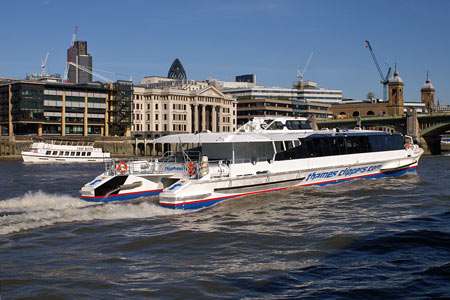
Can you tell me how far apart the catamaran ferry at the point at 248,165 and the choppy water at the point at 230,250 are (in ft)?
2.54

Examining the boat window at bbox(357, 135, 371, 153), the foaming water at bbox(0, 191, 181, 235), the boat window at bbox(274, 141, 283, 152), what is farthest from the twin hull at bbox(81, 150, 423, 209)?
the boat window at bbox(357, 135, 371, 153)

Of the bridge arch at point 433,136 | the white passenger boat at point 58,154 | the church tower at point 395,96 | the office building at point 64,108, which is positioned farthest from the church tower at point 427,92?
the white passenger boat at point 58,154

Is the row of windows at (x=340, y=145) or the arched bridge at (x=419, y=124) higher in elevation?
the arched bridge at (x=419, y=124)

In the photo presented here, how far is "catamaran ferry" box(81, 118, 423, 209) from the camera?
1920 centimetres

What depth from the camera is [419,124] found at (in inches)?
3182

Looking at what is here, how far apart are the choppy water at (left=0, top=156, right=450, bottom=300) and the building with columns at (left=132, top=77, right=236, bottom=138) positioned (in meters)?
81.3

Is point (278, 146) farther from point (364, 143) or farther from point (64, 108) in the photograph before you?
point (64, 108)

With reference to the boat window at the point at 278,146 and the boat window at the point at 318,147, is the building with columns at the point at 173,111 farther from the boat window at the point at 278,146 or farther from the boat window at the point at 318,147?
the boat window at the point at 278,146

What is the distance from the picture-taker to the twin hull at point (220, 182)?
18.4 metres

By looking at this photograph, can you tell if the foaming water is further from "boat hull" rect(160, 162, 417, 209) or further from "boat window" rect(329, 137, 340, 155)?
"boat window" rect(329, 137, 340, 155)

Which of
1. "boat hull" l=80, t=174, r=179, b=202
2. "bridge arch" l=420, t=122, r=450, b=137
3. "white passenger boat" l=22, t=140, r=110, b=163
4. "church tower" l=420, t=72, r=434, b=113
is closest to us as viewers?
"boat hull" l=80, t=174, r=179, b=202

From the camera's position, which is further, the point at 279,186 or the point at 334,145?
the point at 334,145

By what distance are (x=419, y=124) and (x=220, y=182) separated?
70.0m

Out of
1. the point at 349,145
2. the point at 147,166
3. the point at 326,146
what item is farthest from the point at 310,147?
the point at 147,166
